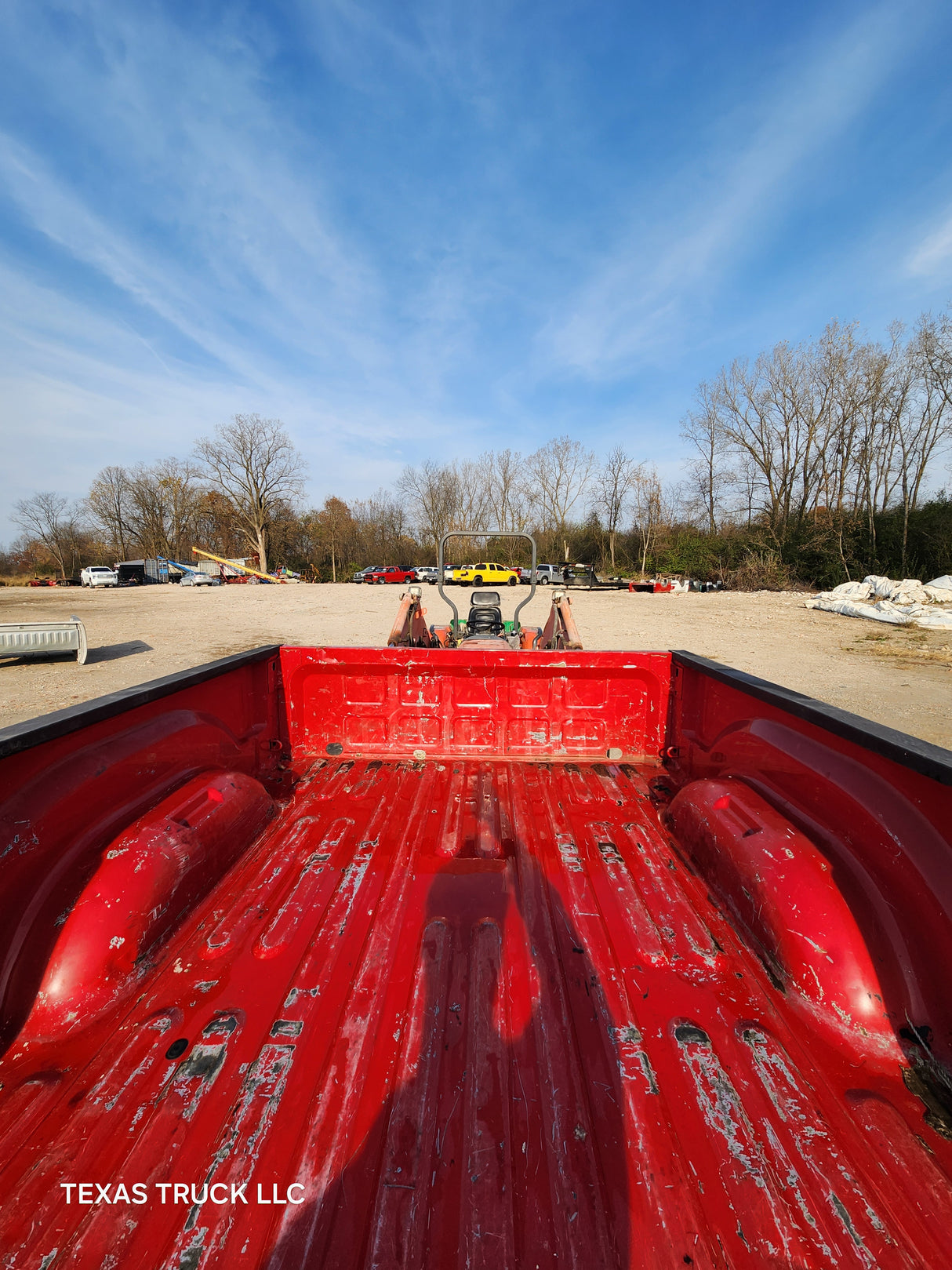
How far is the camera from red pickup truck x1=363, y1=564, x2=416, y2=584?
132 feet

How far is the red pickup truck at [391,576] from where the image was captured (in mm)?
40312

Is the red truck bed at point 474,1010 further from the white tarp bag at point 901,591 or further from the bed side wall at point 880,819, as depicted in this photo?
the white tarp bag at point 901,591

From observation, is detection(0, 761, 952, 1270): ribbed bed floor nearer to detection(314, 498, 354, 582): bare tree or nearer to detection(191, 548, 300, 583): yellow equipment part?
detection(191, 548, 300, 583): yellow equipment part

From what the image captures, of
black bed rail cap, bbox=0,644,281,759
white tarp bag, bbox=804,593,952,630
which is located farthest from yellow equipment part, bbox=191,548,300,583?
black bed rail cap, bbox=0,644,281,759

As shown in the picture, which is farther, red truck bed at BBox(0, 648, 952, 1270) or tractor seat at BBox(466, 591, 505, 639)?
tractor seat at BBox(466, 591, 505, 639)

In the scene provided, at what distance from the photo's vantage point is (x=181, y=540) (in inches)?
1928

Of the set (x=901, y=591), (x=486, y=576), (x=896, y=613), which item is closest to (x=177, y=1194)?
(x=896, y=613)

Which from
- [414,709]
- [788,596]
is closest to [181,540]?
[788,596]

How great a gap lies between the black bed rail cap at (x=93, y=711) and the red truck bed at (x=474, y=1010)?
2cm

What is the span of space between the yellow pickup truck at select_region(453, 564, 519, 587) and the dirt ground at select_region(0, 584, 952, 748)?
955 cm

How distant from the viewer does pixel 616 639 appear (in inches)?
434

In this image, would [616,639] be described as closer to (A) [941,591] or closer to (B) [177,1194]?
(A) [941,591]

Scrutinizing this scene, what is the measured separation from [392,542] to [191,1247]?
180 feet

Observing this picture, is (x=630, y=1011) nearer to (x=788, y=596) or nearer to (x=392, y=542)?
(x=788, y=596)
